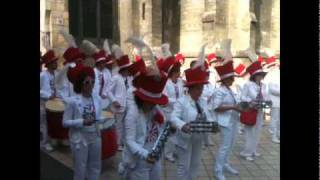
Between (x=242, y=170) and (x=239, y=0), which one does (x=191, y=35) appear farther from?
(x=242, y=170)

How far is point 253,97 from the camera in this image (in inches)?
337

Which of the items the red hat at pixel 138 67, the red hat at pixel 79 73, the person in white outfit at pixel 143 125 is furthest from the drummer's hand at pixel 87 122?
the red hat at pixel 138 67

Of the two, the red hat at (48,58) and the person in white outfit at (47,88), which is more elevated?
the red hat at (48,58)

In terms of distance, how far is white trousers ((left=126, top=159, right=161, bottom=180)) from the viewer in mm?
4984

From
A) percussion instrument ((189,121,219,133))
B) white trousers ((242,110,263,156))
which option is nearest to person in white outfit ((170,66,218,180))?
percussion instrument ((189,121,219,133))

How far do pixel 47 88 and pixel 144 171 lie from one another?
394 centimetres

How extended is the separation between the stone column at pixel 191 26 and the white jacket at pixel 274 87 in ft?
23.2

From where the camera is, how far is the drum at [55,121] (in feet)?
25.0

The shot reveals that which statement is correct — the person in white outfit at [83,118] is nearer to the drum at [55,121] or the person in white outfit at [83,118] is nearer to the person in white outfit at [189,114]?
the person in white outfit at [189,114]

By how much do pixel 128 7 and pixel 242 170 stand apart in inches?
474

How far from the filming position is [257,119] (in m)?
8.84

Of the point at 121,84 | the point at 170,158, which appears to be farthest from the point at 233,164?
the point at 121,84

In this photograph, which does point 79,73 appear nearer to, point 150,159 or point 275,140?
point 150,159
